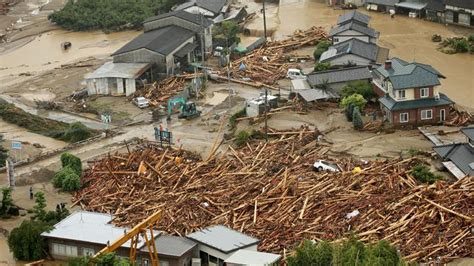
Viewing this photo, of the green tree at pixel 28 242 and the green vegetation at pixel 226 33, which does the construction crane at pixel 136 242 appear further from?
the green vegetation at pixel 226 33

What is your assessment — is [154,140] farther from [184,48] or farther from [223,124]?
[184,48]

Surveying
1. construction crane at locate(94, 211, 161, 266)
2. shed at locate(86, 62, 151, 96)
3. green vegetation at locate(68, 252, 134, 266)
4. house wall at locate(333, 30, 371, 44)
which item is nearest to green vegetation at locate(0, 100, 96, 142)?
shed at locate(86, 62, 151, 96)

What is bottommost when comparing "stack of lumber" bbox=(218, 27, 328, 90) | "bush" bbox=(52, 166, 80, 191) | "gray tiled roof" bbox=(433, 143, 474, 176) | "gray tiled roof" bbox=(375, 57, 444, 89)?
"stack of lumber" bbox=(218, 27, 328, 90)

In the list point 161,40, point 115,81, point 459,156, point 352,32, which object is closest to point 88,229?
point 459,156

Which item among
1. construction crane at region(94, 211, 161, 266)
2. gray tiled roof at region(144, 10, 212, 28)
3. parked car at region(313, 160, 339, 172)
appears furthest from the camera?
gray tiled roof at region(144, 10, 212, 28)

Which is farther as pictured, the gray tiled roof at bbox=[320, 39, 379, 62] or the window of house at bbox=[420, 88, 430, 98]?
the gray tiled roof at bbox=[320, 39, 379, 62]

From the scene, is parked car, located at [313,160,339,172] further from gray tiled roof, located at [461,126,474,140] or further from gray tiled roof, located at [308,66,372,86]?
gray tiled roof, located at [308,66,372,86]

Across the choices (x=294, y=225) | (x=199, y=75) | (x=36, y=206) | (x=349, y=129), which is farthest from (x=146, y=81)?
(x=294, y=225)
